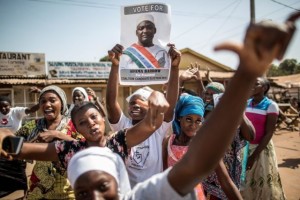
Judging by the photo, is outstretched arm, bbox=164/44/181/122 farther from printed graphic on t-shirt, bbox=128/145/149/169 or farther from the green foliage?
the green foliage

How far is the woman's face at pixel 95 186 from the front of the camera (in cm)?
131

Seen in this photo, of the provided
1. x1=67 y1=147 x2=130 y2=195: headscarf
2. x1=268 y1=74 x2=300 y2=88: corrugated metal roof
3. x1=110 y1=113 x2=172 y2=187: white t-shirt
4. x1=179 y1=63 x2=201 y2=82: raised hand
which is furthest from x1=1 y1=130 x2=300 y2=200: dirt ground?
x1=268 y1=74 x2=300 y2=88: corrugated metal roof

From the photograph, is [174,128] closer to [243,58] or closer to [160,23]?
[160,23]

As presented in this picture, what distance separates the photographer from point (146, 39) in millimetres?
2982

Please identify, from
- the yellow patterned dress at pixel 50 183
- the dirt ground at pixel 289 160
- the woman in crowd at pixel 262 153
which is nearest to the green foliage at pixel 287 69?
the dirt ground at pixel 289 160

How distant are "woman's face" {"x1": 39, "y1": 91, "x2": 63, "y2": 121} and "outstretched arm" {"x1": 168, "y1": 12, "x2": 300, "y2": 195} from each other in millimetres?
2074

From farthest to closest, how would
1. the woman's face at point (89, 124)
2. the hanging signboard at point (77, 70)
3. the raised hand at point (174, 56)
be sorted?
the hanging signboard at point (77, 70)
the raised hand at point (174, 56)
the woman's face at point (89, 124)

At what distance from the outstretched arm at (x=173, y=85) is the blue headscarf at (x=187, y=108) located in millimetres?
77

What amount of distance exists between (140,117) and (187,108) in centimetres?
54

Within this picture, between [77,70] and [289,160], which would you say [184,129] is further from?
[77,70]

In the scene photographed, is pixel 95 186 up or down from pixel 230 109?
down

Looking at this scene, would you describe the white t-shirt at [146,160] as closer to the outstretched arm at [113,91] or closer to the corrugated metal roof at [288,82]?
the outstretched arm at [113,91]

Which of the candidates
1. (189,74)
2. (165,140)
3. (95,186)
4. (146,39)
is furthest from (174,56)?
(95,186)

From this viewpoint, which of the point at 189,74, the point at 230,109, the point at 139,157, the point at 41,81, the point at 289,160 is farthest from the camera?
the point at 41,81
